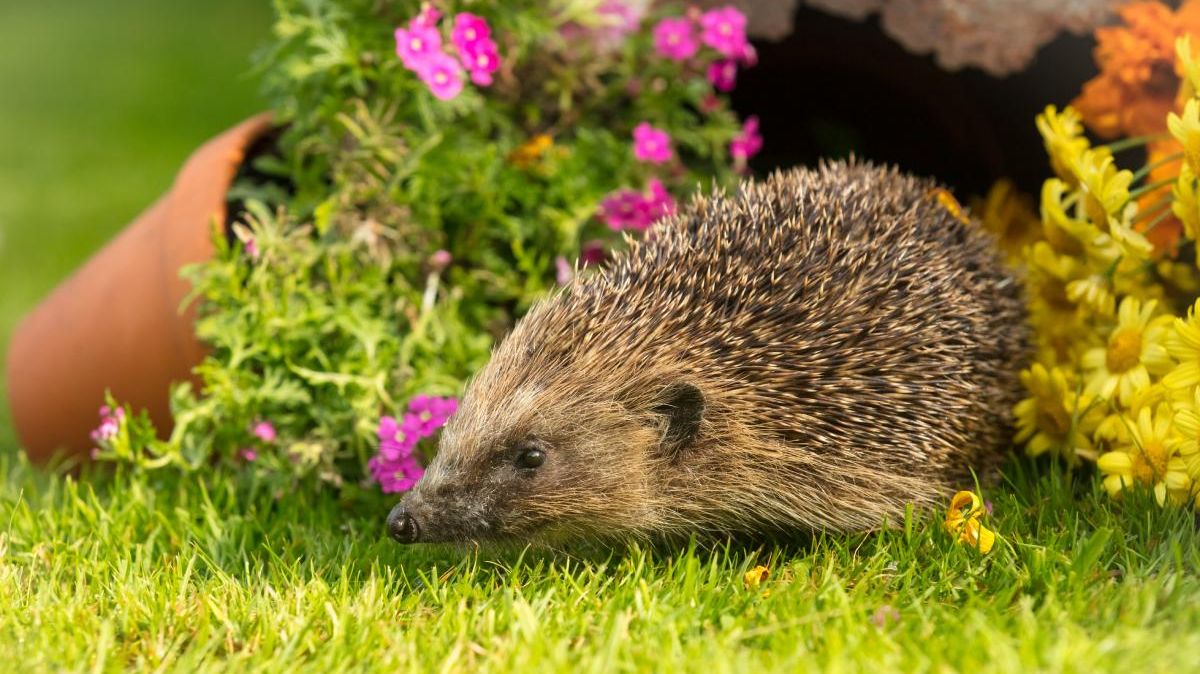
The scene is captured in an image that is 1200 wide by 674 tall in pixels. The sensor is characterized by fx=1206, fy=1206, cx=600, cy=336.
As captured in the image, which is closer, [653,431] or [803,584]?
[803,584]

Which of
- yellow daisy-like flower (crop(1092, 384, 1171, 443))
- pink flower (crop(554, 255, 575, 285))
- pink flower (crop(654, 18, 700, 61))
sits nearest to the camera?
yellow daisy-like flower (crop(1092, 384, 1171, 443))

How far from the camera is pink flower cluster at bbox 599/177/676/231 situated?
4844mm

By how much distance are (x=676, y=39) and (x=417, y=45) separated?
1.18 metres

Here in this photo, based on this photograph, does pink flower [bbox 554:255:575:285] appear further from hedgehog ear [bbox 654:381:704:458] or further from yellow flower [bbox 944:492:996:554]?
yellow flower [bbox 944:492:996:554]

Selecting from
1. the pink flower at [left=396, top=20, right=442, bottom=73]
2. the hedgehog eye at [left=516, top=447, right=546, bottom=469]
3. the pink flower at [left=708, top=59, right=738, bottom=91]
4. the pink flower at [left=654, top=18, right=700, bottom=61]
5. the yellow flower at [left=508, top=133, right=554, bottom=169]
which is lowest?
the hedgehog eye at [left=516, top=447, right=546, bottom=469]

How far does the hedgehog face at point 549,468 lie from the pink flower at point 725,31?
6.66 feet

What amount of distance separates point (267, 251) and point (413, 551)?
4.30 ft

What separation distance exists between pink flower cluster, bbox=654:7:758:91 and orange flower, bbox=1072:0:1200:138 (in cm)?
137

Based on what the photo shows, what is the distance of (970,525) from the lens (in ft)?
11.0

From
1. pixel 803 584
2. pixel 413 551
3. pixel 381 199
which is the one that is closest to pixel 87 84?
pixel 381 199

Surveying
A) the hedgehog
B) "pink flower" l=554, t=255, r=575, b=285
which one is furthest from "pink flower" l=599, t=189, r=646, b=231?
the hedgehog

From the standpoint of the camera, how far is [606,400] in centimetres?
345

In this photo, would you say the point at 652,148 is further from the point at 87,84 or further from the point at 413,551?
the point at 87,84

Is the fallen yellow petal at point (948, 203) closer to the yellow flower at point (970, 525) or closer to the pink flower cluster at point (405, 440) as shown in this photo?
the yellow flower at point (970, 525)
